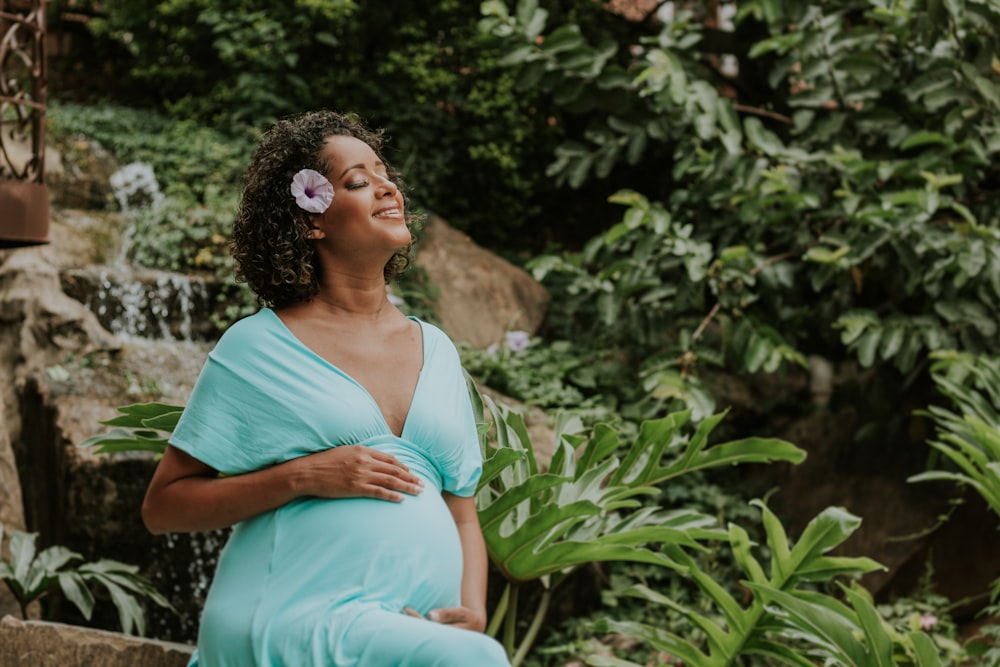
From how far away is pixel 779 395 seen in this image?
20.4 feet

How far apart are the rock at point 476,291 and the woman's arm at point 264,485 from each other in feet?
13.7

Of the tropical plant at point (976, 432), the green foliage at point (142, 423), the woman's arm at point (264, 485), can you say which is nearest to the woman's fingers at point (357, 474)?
the woman's arm at point (264, 485)

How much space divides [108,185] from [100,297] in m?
1.83

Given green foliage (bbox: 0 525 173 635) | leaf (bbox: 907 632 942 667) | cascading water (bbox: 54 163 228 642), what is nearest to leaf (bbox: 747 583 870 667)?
leaf (bbox: 907 632 942 667)

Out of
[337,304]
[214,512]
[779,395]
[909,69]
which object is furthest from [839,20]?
[214,512]

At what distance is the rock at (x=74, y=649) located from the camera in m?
2.80

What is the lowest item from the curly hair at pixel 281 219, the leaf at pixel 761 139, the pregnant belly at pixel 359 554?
the pregnant belly at pixel 359 554

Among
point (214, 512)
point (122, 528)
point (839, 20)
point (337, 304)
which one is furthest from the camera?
point (839, 20)

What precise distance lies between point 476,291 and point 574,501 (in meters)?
3.63

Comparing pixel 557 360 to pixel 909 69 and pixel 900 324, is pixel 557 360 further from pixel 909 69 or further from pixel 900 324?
pixel 909 69

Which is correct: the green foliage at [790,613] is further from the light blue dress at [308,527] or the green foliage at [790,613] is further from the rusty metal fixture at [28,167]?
the rusty metal fixture at [28,167]

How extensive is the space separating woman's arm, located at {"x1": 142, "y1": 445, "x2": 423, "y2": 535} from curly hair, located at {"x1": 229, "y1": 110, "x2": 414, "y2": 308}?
37cm

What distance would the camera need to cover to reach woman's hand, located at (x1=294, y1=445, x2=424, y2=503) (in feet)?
6.31

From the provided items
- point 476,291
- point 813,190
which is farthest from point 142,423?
point 476,291
